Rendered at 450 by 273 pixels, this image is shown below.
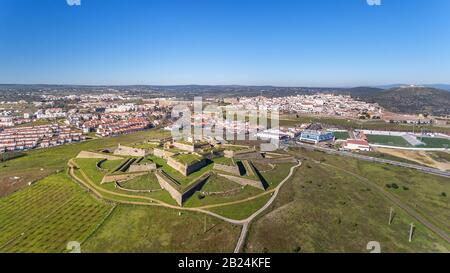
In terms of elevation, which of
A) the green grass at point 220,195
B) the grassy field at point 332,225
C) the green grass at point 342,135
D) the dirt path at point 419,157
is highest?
the green grass at point 220,195

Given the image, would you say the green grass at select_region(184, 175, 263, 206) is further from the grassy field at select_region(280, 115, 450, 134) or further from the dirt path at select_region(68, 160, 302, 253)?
the grassy field at select_region(280, 115, 450, 134)

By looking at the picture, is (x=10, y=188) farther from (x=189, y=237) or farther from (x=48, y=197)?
(x=189, y=237)

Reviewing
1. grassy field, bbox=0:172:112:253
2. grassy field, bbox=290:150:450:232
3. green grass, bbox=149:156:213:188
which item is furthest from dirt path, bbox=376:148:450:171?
grassy field, bbox=0:172:112:253

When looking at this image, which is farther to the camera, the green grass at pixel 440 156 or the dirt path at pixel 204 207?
the green grass at pixel 440 156

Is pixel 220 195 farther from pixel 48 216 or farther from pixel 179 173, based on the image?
pixel 48 216

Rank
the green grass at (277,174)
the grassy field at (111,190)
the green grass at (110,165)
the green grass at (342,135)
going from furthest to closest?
1. the green grass at (342,135)
2. the green grass at (110,165)
3. the green grass at (277,174)
4. the grassy field at (111,190)

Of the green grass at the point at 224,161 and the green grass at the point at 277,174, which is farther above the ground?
the green grass at the point at 224,161

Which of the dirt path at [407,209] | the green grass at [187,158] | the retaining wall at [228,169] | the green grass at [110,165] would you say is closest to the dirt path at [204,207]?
the green grass at [110,165]

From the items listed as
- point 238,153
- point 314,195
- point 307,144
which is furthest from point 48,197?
point 307,144

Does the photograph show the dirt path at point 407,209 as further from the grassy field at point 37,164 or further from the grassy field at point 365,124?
the grassy field at point 365,124
